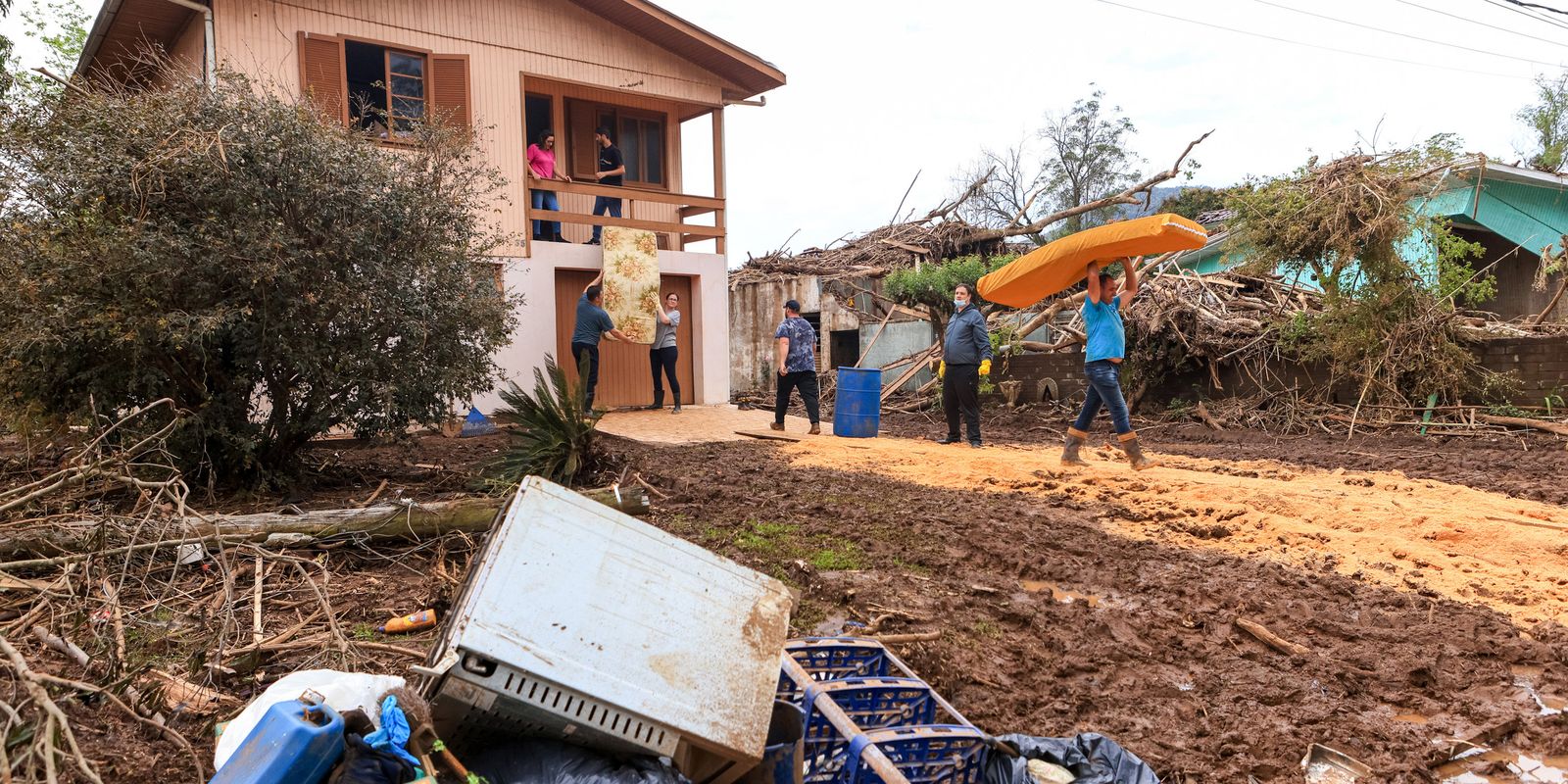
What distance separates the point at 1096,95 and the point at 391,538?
33725 mm

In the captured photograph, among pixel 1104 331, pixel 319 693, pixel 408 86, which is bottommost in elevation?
pixel 319 693

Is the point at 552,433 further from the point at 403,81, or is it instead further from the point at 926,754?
the point at 403,81

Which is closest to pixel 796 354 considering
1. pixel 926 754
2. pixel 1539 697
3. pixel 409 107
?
pixel 409 107

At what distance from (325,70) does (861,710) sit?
12090 millimetres

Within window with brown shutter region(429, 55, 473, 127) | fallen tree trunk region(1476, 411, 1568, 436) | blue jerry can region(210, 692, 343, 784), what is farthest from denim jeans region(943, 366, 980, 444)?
blue jerry can region(210, 692, 343, 784)

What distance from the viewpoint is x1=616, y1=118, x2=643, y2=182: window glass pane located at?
15477 mm

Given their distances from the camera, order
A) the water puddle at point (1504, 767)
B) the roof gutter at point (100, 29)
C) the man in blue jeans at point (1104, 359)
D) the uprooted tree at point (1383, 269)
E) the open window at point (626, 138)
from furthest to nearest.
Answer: the open window at point (626, 138)
the roof gutter at point (100, 29)
the uprooted tree at point (1383, 269)
the man in blue jeans at point (1104, 359)
the water puddle at point (1504, 767)

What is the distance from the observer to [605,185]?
1427cm

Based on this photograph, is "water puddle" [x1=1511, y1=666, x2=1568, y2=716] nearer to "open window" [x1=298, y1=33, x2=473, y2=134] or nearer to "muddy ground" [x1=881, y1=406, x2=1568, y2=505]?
"muddy ground" [x1=881, y1=406, x2=1568, y2=505]

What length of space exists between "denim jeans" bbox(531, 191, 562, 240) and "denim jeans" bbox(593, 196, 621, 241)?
0.56 m

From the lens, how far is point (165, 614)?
4.23m

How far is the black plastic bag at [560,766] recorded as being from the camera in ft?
7.29

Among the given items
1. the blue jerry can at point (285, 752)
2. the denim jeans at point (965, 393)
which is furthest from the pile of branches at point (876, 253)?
the blue jerry can at point (285, 752)

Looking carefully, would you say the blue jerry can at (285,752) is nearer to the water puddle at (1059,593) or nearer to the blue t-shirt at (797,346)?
the water puddle at (1059,593)
